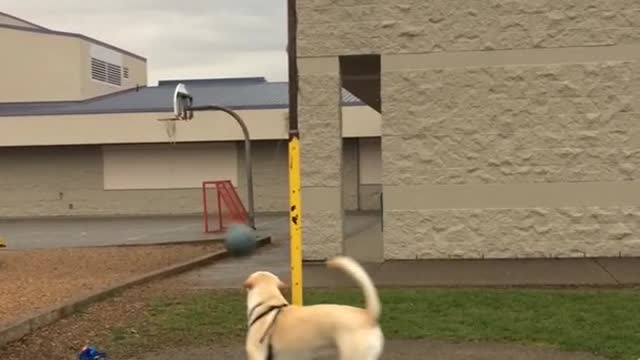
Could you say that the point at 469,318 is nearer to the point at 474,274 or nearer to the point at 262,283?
the point at 474,274

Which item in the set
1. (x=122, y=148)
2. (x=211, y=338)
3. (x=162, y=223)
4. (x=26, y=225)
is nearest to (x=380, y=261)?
(x=211, y=338)

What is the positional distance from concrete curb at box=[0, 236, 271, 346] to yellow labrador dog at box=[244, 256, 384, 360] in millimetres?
3818

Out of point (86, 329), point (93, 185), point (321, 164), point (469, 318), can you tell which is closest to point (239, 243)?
point (321, 164)

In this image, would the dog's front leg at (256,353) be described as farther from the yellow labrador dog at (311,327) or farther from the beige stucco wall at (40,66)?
the beige stucco wall at (40,66)

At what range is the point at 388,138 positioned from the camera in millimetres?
13625

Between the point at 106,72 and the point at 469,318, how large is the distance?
39.6m

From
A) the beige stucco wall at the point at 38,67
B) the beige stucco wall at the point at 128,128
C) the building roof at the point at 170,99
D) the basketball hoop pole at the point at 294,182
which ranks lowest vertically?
the basketball hoop pole at the point at 294,182

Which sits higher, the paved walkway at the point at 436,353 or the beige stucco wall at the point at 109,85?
the beige stucco wall at the point at 109,85

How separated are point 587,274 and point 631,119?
9.18 feet

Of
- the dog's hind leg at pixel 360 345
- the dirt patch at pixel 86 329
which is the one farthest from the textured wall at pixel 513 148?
the dog's hind leg at pixel 360 345

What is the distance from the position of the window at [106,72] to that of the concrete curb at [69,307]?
30165mm

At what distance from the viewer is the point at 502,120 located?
1336 cm

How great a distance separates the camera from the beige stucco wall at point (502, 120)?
1321 centimetres

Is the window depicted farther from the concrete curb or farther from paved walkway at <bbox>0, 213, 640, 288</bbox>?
the concrete curb
